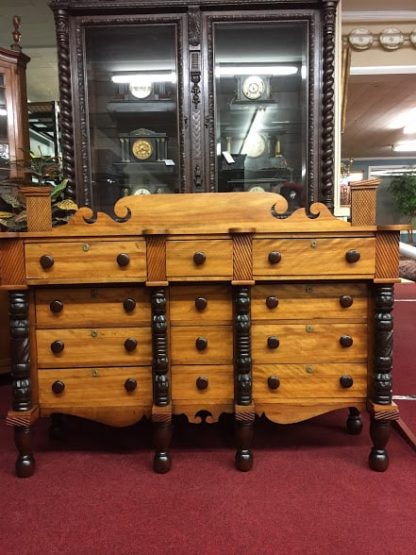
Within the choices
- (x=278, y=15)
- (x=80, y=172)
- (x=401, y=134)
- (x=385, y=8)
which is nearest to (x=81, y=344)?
(x=80, y=172)

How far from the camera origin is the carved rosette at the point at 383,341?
1.55m

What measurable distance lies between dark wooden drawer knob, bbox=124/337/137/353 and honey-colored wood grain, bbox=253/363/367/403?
1.53ft

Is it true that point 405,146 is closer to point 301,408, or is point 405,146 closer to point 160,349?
point 301,408

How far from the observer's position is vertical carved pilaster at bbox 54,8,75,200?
2043 mm

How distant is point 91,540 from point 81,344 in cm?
→ 65

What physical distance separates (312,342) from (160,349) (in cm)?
57

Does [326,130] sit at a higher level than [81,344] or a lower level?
higher

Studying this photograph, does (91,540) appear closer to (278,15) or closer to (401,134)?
(278,15)

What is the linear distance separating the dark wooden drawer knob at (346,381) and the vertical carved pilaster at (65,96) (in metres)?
1.52

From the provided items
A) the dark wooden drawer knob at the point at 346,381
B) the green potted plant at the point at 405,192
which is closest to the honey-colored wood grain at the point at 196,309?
the dark wooden drawer knob at the point at 346,381

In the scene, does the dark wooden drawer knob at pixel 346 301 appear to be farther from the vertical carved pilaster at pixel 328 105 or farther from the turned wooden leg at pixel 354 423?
the vertical carved pilaster at pixel 328 105

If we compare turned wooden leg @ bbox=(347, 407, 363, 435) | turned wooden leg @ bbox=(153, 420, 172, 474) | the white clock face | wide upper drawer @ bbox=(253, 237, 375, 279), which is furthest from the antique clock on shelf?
the white clock face

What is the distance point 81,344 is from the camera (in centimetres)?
161

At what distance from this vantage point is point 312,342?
1602mm
